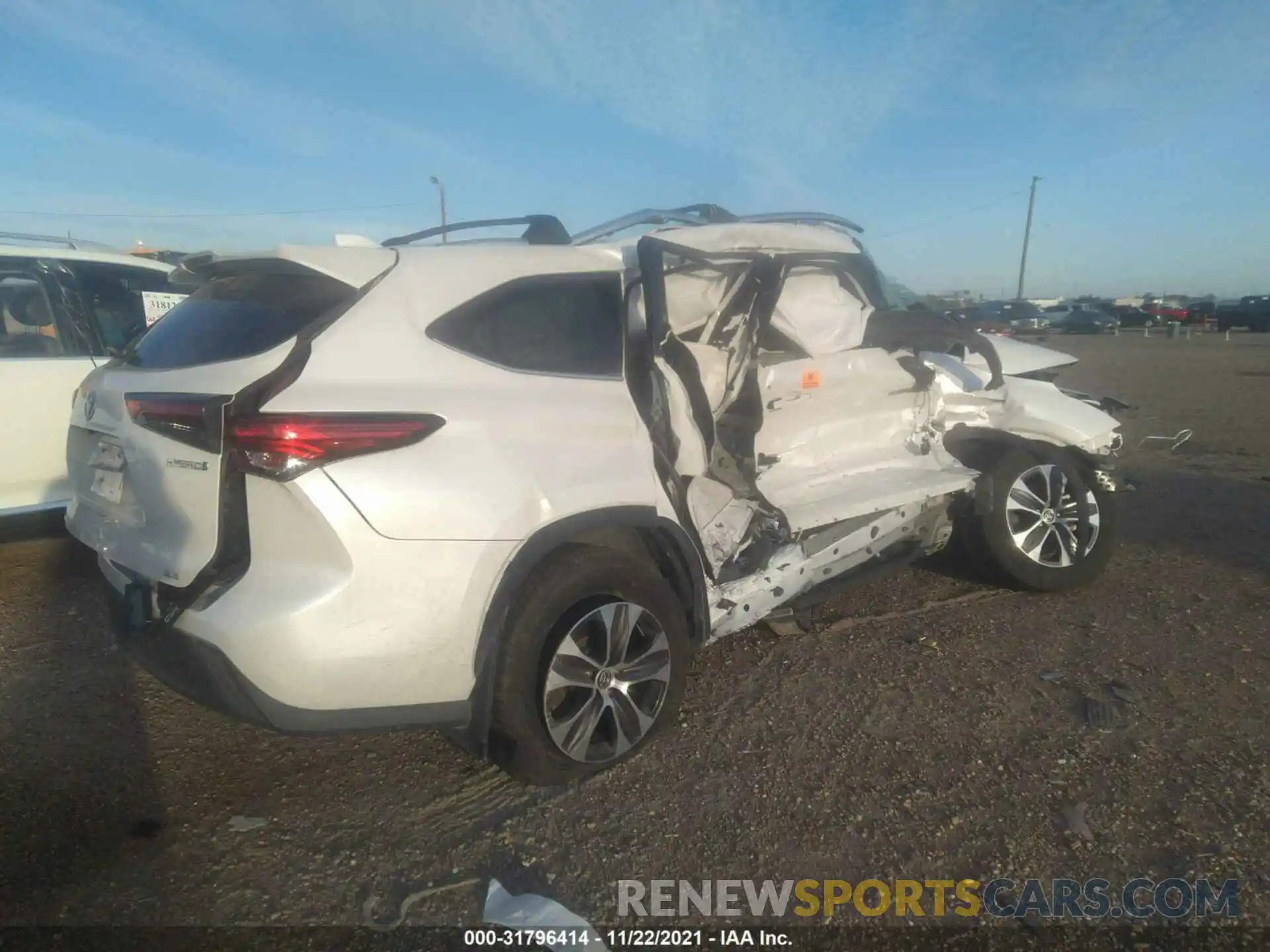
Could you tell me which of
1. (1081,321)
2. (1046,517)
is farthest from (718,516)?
(1081,321)

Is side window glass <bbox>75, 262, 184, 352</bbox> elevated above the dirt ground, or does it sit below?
above

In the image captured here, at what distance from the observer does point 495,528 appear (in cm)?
262

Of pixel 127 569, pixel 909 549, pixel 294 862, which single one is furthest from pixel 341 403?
pixel 909 549

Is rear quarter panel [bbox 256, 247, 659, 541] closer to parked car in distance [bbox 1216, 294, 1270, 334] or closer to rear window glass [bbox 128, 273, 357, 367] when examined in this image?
rear window glass [bbox 128, 273, 357, 367]

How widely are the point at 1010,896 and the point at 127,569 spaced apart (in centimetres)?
289

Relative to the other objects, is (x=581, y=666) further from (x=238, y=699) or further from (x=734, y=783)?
(x=238, y=699)

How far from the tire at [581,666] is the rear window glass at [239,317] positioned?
107 centimetres

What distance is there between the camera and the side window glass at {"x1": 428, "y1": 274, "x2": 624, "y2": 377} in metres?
2.81

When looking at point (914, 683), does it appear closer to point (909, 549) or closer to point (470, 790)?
point (909, 549)

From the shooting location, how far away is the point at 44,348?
5156mm

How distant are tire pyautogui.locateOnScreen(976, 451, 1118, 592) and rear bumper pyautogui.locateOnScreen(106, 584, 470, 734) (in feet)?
10.5

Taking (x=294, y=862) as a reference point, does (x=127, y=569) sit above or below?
above

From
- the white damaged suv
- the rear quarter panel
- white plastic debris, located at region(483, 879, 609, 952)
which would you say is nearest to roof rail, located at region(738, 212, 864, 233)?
the white damaged suv

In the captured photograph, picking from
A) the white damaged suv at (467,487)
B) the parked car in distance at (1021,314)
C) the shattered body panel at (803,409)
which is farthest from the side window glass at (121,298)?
the parked car in distance at (1021,314)
